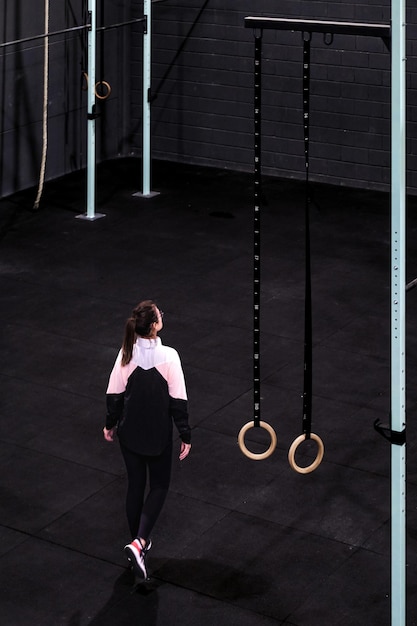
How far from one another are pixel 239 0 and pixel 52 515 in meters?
8.76

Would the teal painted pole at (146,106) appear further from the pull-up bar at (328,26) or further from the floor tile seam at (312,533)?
the pull-up bar at (328,26)

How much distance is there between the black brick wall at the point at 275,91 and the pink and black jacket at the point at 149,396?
775 centimetres

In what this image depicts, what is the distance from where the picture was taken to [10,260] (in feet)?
39.1

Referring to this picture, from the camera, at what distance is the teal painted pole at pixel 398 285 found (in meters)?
5.11

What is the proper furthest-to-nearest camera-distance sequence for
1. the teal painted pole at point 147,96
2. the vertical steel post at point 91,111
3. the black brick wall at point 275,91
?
the black brick wall at point 275,91, the teal painted pole at point 147,96, the vertical steel post at point 91,111

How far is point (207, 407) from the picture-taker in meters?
8.73

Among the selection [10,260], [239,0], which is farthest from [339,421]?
[239,0]

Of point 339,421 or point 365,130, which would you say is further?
point 365,130

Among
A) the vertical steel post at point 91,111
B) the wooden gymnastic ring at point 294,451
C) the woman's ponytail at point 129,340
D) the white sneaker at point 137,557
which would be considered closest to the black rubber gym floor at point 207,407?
the white sneaker at point 137,557

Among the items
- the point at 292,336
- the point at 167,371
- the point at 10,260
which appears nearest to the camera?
the point at 167,371

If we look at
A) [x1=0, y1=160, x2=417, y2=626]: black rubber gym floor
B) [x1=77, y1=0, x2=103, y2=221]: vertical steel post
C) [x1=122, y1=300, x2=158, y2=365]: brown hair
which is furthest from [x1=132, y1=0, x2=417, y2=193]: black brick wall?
[x1=122, y1=300, x2=158, y2=365]: brown hair

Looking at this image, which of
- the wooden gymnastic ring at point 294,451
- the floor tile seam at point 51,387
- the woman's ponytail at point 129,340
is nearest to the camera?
the wooden gymnastic ring at point 294,451

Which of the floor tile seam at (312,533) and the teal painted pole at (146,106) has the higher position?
the teal painted pole at (146,106)

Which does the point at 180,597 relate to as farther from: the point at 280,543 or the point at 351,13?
the point at 351,13
